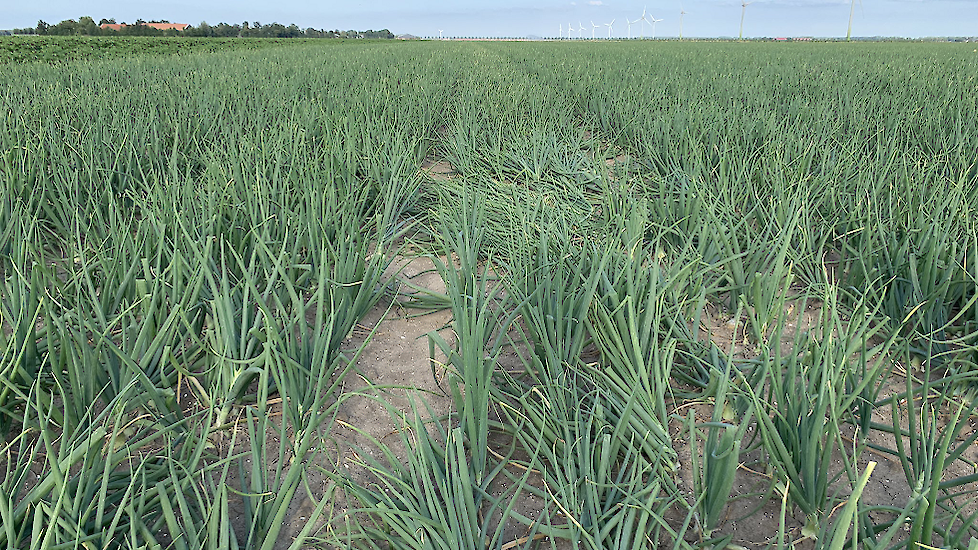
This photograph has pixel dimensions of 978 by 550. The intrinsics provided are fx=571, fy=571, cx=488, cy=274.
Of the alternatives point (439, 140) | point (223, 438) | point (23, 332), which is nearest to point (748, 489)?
point (223, 438)

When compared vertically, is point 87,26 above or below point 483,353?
above

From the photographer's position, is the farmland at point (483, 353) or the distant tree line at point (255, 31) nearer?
the farmland at point (483, 353)

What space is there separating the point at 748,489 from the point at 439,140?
337cm

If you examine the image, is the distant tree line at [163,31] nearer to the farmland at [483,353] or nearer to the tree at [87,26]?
the tree at [87,26]

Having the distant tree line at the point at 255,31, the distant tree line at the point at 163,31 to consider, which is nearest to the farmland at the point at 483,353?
the distant tree line at the point at 163,31

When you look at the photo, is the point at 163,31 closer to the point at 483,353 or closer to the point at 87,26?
the point at 87,26

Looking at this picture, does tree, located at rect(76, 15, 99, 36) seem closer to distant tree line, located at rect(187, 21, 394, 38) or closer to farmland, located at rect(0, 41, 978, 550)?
distant tree line, located at rect(187, 21, 394, 38)

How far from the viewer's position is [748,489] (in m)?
1.06

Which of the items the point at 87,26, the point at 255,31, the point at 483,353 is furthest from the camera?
the point at 255,31

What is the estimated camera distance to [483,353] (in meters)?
1.27

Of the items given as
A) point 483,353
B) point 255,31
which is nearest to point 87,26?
point 255,31

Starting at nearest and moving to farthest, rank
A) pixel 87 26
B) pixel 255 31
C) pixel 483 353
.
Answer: pixel 483 353 → pixel 87 26 → pixel 255 31

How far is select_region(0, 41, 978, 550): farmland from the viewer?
897mm

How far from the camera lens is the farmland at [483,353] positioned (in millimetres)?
897
